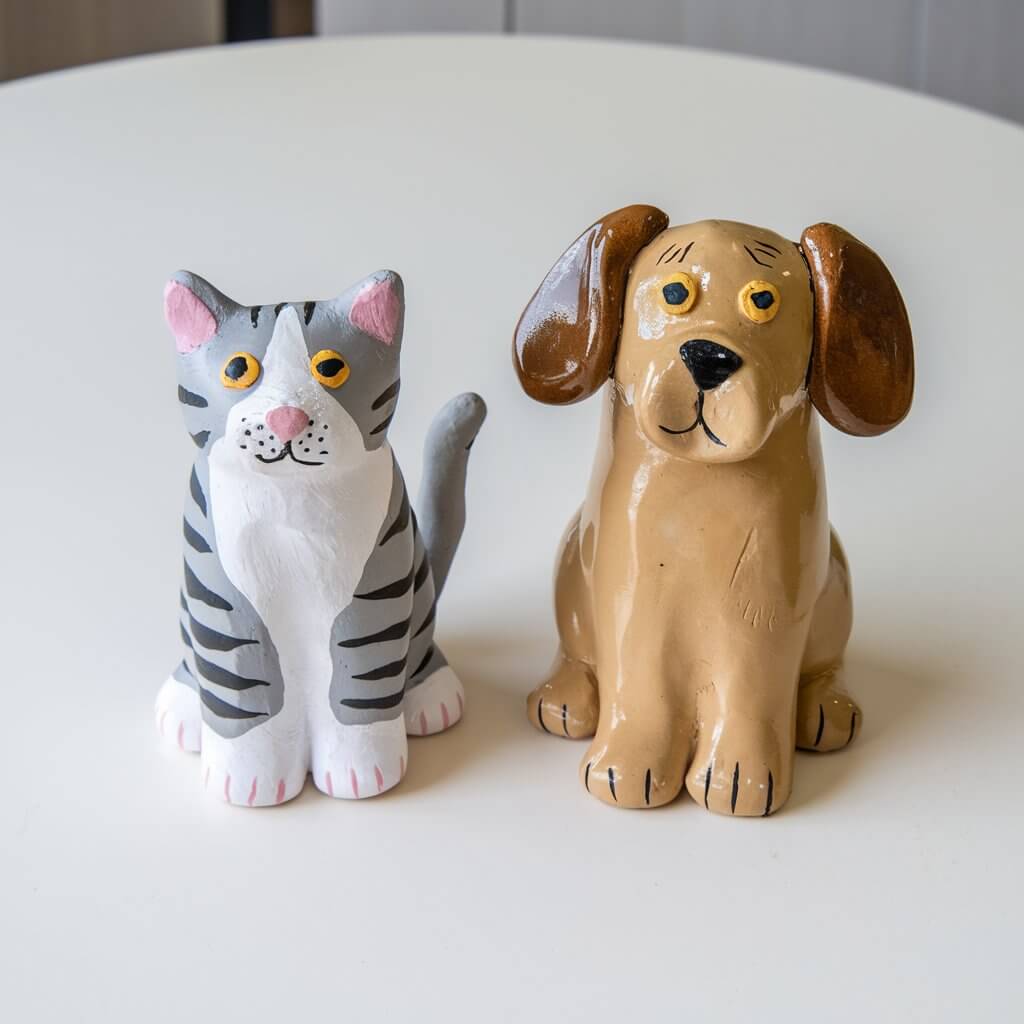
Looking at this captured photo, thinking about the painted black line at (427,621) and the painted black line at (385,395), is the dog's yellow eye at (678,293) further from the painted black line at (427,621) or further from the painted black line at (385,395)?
the painted black line at (427,621)

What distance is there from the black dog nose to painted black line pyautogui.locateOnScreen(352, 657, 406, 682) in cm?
28

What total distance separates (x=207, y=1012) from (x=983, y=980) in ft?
1.51

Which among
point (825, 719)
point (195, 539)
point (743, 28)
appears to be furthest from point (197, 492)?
point (743, 28)

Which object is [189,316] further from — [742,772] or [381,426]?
[742,772]

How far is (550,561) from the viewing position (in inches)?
57.6

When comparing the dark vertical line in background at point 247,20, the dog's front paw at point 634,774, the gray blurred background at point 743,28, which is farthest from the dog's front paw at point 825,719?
the dark vertical line in background at point 247,20

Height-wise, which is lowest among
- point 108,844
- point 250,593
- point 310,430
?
point 108,844

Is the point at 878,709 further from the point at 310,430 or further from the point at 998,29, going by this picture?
the point at 998,29

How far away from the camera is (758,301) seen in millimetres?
1006

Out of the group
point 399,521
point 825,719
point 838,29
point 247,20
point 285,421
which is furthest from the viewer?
point 247,20

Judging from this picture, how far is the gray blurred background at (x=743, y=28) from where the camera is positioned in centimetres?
A: 286

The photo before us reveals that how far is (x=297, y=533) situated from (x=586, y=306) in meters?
0.24

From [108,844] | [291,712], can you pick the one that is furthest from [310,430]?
[108,844]

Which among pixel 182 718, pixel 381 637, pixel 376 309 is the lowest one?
pixel 182 718
